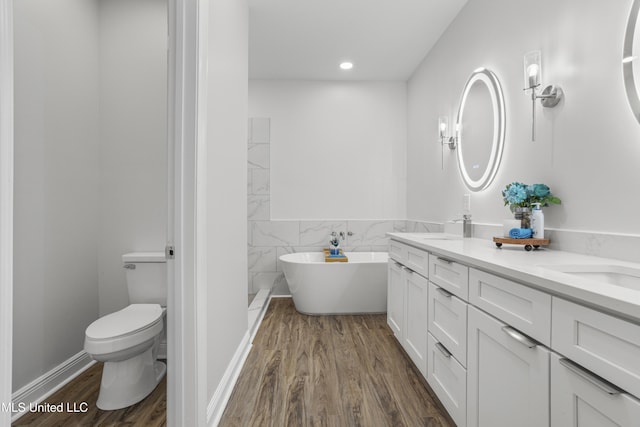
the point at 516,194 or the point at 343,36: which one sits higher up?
the point at 343,36

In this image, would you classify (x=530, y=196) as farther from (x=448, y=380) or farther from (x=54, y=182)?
(x=54, y=182)

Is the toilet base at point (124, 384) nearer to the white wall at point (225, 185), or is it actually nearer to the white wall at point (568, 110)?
the white wall at point (225, 185)

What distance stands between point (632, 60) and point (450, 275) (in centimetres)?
109

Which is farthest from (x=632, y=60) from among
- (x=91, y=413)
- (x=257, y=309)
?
→ (x=257, y=309)

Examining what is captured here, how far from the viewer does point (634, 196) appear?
124cm

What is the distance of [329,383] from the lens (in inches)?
77.2

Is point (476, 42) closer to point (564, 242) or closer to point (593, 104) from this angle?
point (593, 104)

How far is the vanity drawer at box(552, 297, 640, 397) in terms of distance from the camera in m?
0.68

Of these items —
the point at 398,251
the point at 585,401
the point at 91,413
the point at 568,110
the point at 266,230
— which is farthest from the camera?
the point at 266,230

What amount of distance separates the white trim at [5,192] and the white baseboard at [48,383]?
1.36m

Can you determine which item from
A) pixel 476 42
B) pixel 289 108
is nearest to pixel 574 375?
pixel 476 42

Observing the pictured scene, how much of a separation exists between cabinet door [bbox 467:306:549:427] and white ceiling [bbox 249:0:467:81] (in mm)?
2355

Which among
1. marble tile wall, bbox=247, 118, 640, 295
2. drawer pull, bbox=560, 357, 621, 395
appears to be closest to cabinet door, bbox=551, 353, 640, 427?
drawer pull, bbox=560, 357, 621, 395

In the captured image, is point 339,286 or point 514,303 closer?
point 514,303
